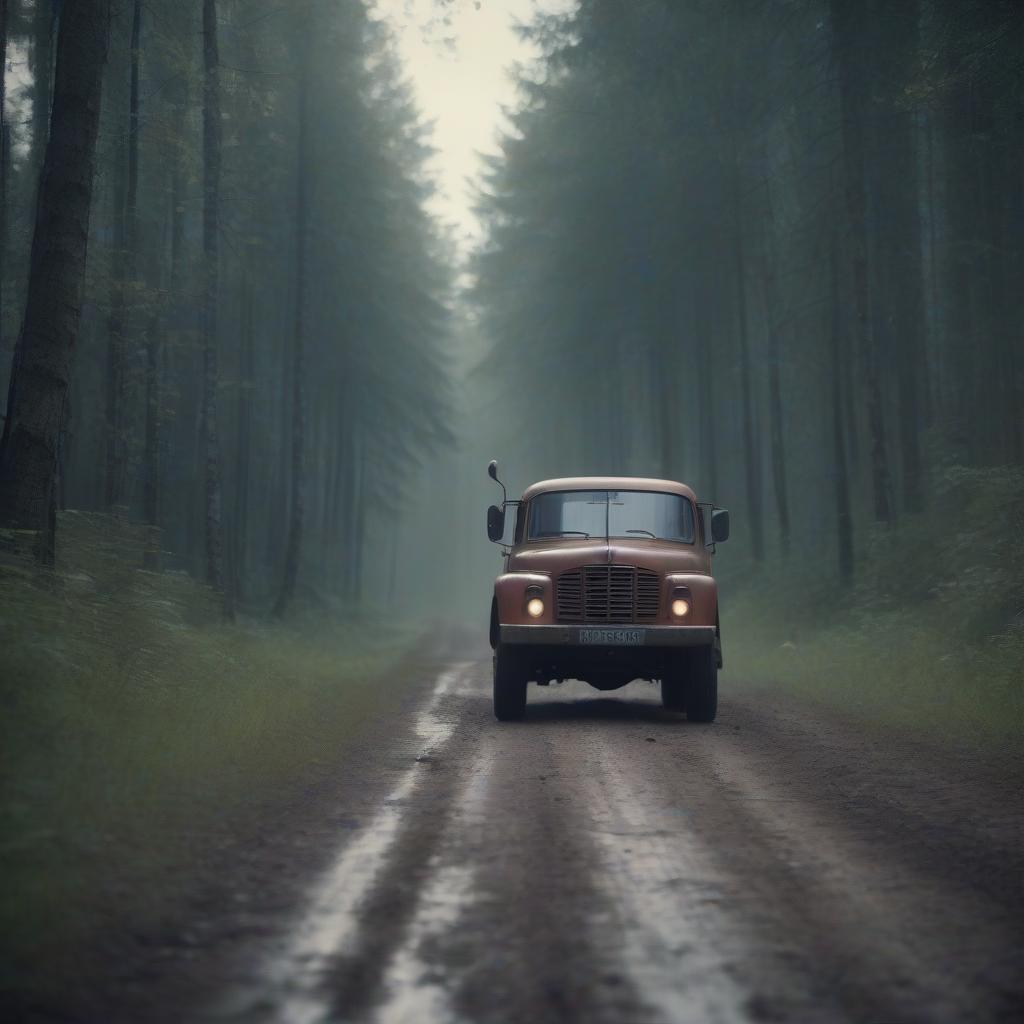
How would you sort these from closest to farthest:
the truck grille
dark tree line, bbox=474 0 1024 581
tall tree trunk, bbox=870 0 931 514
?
the truck grille
dark tree line, bbox=474 0 1024 581
tall tree trunk, bbox=870 0 931 514

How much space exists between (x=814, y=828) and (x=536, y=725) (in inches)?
196

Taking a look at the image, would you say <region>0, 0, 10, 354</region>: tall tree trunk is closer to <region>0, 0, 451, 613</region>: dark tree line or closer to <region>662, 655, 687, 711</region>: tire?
<region>0, 0, 451, 613</region>: dark tree line

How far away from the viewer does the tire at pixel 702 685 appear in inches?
414

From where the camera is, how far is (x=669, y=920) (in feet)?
13.3

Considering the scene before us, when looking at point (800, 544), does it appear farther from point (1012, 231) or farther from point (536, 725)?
point (536, 725)

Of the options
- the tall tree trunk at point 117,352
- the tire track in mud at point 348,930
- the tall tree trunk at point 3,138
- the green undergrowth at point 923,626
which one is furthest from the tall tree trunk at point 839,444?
the tall tree trunk at point 3,138

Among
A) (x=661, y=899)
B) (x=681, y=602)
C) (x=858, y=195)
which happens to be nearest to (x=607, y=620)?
(x=681, y=602)

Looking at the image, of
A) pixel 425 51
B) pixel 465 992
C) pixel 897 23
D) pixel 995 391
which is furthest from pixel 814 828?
pixel 995 391

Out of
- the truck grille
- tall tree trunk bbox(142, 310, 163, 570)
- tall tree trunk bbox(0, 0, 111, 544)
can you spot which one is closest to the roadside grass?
tall tree trunk bbox(0, 0, 111, 544)

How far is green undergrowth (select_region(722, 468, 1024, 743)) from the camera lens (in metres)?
10.9

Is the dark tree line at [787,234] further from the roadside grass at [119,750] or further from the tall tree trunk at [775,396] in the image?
the roadside grass at [119,750]

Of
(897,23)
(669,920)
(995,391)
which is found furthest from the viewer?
(995,391)

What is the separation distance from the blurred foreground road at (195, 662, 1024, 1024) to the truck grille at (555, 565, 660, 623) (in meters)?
2.59

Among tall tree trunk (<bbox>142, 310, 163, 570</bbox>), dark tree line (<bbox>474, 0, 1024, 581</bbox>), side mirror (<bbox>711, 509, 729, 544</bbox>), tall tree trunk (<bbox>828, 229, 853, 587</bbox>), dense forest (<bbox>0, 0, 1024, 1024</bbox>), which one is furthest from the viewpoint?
tall tree trunk (<bbox>828, 229, 853, 587</bbox>)
